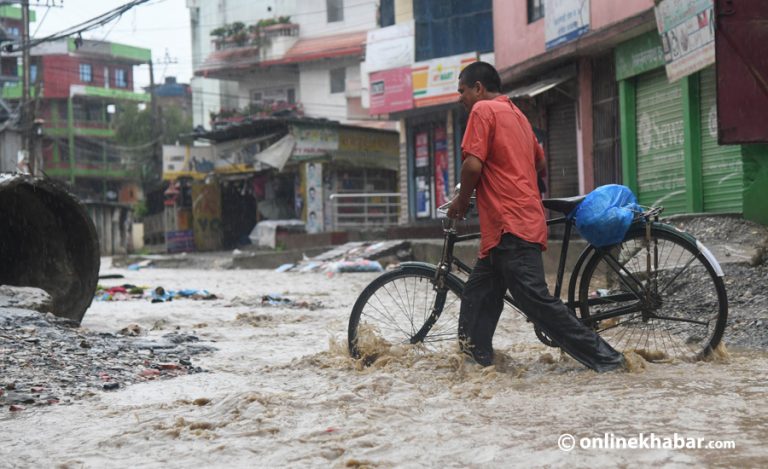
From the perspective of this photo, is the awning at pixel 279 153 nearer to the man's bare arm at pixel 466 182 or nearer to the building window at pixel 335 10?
the building window at pixel 335 10

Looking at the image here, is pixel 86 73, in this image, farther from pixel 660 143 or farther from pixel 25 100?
pixel 660 143

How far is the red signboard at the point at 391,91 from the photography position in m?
23.7

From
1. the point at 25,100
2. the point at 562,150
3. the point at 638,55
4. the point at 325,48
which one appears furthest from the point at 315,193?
the point at 638,55

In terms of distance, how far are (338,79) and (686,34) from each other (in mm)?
28232

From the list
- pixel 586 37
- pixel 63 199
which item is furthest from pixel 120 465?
pixel 586 37

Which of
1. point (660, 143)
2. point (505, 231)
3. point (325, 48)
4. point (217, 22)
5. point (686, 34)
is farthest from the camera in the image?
point (217, 22)

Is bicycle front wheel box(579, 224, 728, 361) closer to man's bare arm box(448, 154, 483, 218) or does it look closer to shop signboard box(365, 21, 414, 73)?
man's bare arm box(448, 154, 483, 218)

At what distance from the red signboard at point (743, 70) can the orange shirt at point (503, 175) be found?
4.75 meters

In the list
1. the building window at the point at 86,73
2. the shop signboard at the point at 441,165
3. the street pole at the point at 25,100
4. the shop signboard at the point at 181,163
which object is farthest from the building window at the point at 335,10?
the building window at the point at 86,73

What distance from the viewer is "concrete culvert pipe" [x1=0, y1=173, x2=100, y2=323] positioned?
8.23 metres

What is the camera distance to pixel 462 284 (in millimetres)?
5078

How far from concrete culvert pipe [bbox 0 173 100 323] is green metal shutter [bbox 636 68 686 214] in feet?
28.1

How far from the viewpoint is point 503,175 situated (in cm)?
468

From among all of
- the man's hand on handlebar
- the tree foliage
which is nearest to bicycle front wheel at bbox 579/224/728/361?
the man's hand on handlebar
